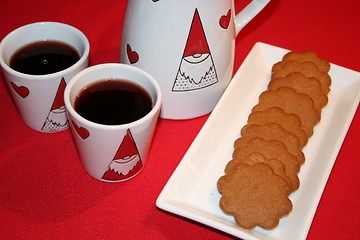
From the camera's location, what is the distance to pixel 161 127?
0.82 m

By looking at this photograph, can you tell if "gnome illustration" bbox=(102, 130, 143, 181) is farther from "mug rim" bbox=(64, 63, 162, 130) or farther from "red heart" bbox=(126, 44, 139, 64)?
"red heart" bbox=(126, 44, 139, 64)

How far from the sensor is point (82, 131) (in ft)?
2.10

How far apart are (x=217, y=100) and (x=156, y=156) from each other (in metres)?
0.16

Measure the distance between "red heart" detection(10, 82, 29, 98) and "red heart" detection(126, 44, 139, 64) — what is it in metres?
Answer: 0.18

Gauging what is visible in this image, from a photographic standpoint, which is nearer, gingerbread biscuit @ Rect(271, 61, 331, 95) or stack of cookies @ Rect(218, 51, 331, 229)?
stack of cookies @ Rect(218, 51, 331, 229)

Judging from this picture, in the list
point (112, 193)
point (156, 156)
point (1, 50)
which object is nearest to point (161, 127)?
point (156, 156)

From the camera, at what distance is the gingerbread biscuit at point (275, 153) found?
2.28 feet

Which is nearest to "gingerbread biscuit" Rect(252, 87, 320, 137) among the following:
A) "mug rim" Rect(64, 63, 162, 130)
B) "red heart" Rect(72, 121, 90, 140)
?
"mug rim" Rect(64, 63, 162, 130)

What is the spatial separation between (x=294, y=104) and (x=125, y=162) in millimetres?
329

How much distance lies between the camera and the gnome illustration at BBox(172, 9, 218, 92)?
0.70 metres

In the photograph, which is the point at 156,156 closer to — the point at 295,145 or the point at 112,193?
the point at 112,193

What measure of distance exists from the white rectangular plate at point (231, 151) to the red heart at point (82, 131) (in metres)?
0.14

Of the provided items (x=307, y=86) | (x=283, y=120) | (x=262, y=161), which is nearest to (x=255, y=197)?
(x=262, y=161)

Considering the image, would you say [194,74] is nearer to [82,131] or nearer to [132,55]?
[132,55]
